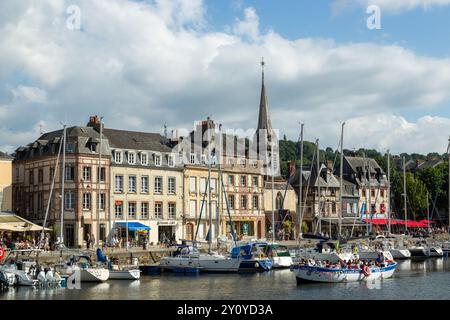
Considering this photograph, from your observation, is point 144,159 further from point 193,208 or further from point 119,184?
point 193,208

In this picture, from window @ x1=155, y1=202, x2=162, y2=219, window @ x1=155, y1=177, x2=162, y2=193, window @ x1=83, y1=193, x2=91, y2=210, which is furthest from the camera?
window @ x1=155, y1=177, x2=162, y2=193

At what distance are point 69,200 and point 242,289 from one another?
25.8 m

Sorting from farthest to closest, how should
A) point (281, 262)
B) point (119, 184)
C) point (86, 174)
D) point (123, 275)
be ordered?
point (119, 184), point (86, 174), point (281, 262), point (123, 275)

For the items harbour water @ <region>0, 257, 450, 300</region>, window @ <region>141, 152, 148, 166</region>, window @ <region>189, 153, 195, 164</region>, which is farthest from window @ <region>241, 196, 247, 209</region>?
harbour water @ <region>0, 257, 450, 300</region>

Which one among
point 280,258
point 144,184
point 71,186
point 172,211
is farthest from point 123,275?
point 172,211

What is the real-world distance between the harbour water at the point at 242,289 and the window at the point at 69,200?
48.8 feet

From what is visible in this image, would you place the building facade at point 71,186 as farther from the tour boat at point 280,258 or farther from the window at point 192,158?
the tour boat at point 280,258

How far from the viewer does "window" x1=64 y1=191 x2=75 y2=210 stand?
2270 inches

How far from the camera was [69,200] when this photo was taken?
57.8 metres

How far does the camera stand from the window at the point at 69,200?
57.7 meters

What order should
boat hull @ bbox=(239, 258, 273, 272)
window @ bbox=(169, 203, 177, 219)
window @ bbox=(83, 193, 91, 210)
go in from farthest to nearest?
window @ bbox=(169, 203, 177, 219) < window @ bbox=(83, 193, 91, 210) < boat hull @ bbox=(239, 258, 273, 272)

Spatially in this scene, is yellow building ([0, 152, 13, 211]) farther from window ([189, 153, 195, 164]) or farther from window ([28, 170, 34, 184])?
window ([189, 153, 195, 164])

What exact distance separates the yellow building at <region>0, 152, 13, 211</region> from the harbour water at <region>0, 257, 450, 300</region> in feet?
61.3
